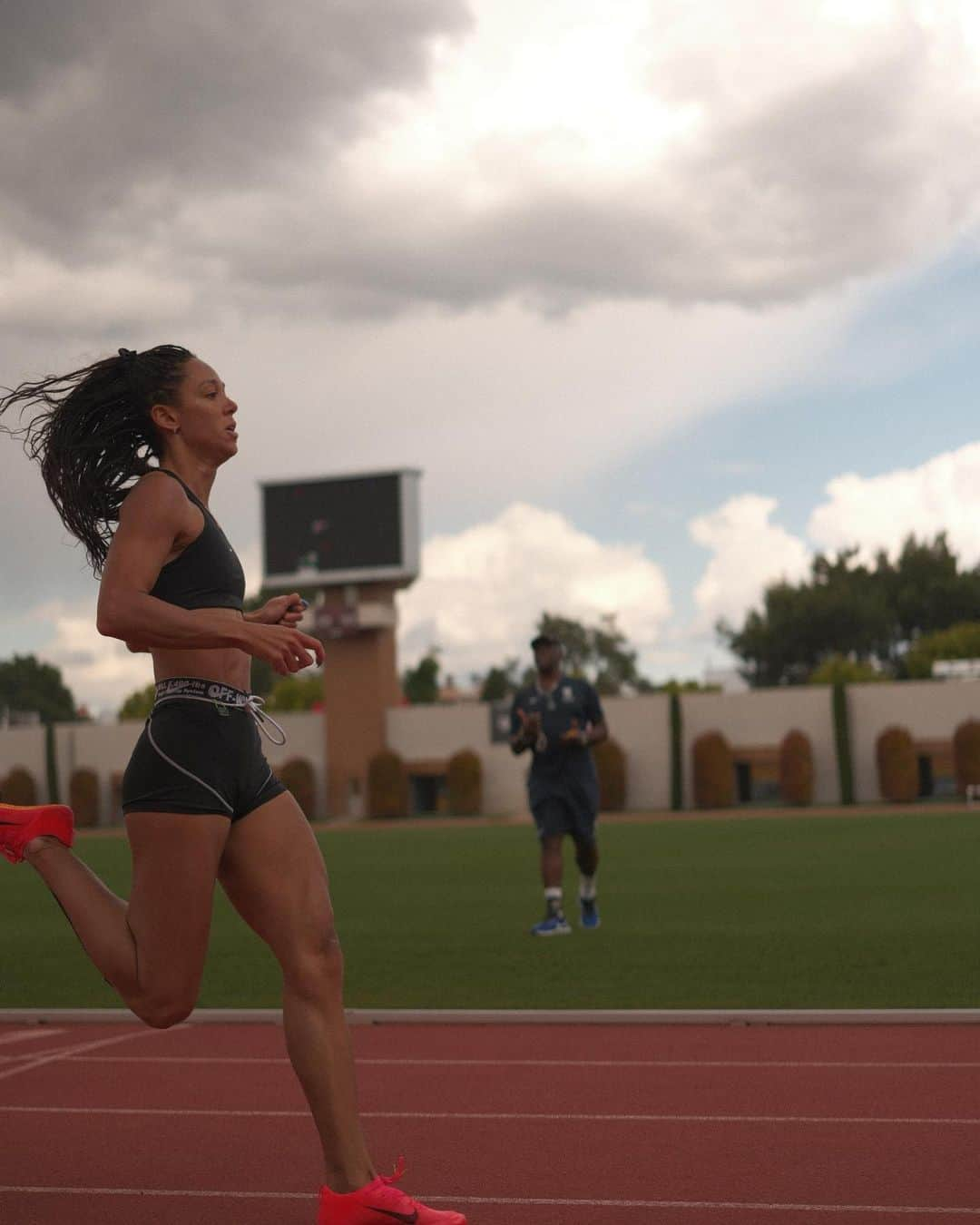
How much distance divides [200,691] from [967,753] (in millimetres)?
45380

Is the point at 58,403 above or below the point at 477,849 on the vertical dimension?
above

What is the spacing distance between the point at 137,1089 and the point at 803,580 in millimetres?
92608

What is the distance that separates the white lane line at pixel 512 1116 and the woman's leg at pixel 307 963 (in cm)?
196

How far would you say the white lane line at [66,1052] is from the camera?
26.1 feet

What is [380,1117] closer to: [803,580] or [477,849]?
[477,849]

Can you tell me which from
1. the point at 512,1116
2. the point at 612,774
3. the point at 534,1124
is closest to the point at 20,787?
the point at 612,774

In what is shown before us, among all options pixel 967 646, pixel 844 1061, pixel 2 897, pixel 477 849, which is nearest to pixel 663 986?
pixel 844 1061

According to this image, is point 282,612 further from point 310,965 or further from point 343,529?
point 343,529

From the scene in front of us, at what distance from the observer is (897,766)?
159ft

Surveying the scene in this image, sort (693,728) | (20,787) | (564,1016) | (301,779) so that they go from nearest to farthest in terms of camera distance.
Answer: (564,1016), (693,728), (301,779), (20,787)

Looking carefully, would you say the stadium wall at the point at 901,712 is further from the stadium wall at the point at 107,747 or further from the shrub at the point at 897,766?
the stadium wall at the point at 107,747

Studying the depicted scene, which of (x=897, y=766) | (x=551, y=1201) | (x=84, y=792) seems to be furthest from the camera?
(x=84, y=792)

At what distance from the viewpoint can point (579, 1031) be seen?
868cm

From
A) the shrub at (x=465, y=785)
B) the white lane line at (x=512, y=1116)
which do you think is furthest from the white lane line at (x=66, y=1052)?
the shrub at (x=465, y=785)
